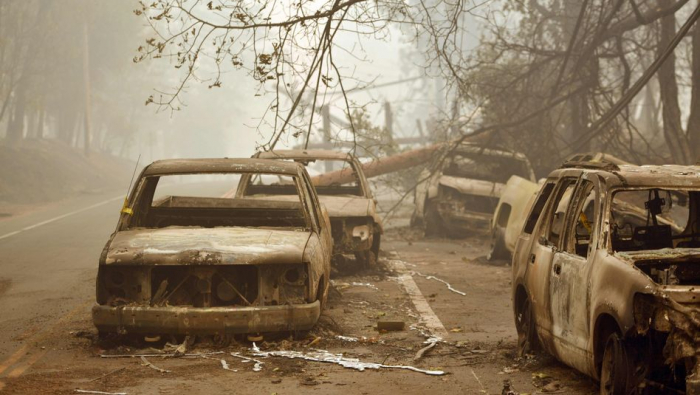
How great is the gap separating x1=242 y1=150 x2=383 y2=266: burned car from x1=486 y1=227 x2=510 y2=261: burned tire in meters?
2.23

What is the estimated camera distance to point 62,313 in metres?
10.1

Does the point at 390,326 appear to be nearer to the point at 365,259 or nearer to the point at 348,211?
the point at 348,211

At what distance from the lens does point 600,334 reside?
19.2 ft

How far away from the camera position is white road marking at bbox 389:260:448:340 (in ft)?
29.8

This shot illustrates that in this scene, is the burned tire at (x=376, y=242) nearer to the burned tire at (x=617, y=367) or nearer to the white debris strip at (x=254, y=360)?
the white debris strip at (x=254, y=360)

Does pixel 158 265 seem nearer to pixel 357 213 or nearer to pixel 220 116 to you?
pixel 357 213

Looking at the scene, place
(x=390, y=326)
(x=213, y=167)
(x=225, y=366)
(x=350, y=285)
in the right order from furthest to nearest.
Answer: (x=350, y=285), (x=213, y=167), (x=390, y=326), (x=225, y=366)

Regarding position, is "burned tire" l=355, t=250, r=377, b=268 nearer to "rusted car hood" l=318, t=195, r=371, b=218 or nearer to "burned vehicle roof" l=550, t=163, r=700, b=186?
"rusted car hood" l=318, t=195, r=371, b=218

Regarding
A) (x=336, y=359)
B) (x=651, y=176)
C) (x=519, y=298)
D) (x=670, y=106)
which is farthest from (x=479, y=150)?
(x=651, y=176)

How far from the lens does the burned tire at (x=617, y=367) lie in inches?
212

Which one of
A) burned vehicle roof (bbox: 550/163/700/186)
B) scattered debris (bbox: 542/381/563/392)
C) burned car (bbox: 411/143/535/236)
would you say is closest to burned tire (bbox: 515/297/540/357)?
scattered debris (bbox: 542/381/563/392)

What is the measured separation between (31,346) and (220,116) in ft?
270

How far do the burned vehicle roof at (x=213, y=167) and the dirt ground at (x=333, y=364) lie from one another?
58.4 inches

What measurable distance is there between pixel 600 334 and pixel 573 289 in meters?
0.49
